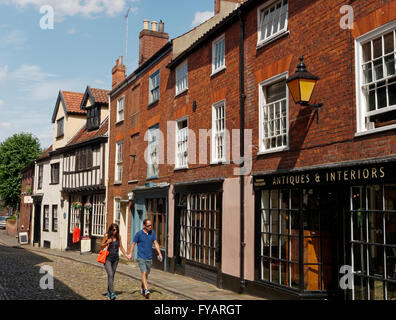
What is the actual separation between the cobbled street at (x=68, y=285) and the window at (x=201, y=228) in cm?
195

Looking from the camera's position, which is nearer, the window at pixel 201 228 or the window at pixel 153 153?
the window at pixel 201 228

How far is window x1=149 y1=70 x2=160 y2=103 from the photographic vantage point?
1788cm

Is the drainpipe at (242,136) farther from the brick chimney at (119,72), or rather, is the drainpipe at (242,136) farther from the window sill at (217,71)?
the brick chimney at (119,72)

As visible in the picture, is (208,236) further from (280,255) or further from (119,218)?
(119,218)

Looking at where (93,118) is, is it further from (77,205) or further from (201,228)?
(201,228)

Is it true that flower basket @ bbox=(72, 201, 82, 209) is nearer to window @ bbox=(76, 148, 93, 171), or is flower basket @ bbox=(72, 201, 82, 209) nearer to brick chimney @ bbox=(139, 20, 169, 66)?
window @ bbox=(76, 148, 93, 171)

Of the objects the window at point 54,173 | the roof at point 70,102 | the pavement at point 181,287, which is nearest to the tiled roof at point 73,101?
the roof at point 70,102

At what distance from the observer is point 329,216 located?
854 centimetres

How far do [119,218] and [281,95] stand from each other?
44.2 ft

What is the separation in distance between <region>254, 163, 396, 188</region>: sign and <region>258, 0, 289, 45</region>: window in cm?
339

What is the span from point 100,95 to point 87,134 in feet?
8.47

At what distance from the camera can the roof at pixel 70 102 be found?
96.4 ft

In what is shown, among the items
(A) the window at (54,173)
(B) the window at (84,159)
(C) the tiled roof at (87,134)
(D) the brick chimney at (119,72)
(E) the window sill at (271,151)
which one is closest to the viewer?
(E) the window sill at (271,151)
